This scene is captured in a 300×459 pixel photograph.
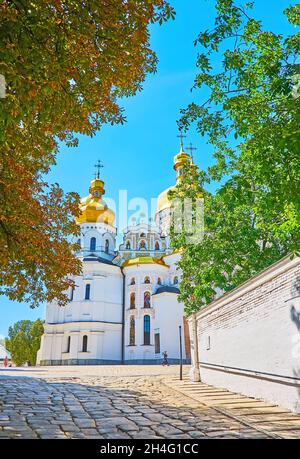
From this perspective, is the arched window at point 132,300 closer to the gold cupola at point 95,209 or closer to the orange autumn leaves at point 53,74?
the gold cupola at point 95,209

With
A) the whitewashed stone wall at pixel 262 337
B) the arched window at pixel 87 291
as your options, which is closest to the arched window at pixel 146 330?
the arched window at pixel 87 291

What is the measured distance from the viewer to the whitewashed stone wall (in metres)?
7.35

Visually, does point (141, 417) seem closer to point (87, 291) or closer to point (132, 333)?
point (132, 333)

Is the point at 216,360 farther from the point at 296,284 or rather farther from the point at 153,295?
the point at 153,295

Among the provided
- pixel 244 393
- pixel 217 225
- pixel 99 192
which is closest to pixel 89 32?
pixel 244 393

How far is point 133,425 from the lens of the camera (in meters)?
5.87

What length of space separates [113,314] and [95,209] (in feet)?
42.9

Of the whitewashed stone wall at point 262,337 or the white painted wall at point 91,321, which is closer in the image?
the whitewashed stone wall at point 262,337

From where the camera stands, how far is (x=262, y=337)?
873 cm

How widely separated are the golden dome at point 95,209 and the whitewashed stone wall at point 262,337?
33.9 meters

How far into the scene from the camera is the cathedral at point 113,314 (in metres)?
37.4

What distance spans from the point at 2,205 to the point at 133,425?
4.93 m

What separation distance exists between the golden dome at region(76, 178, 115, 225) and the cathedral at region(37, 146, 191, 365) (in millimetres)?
121
